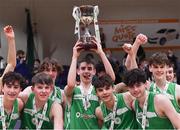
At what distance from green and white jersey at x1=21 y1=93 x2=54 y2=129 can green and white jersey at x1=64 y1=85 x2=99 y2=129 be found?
0.38m

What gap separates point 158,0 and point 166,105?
865 centimetres

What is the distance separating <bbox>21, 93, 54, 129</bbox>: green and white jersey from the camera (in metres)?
3.58

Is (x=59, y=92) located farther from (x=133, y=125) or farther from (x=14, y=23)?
(x=14, y=23)

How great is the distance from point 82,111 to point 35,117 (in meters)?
0.50

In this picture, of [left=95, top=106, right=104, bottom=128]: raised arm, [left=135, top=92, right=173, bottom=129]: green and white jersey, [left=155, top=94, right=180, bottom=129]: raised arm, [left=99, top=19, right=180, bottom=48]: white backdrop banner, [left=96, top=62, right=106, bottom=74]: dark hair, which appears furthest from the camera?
[left=99, top=19, right=180, bottom=48]: white backdrop banner

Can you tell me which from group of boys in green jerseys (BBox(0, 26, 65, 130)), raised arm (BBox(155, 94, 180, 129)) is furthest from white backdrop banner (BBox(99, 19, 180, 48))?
raised arm (BBox(155, 94, 180, 129))

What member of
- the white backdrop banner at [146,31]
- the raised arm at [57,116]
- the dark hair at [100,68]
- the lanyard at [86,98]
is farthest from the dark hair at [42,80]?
the white backdrop banner at [146,31]

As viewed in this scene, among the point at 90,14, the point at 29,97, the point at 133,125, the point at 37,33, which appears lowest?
the point at 133,125

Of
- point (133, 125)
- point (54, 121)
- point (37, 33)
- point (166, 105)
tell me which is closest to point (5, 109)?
point (54, 121)

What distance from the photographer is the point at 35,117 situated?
360 cm

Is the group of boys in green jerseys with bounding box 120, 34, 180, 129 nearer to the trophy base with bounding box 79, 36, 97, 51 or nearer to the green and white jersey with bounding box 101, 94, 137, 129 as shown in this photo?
the green and white jersey with bounding box 101, 94, 137, 129

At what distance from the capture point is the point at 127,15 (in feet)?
38.9

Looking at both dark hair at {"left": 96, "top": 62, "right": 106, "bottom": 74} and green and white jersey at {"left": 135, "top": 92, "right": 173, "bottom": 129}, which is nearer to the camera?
green and white jersey at {"left": 135, "top": 92, "right": 173, "bottom": 129}

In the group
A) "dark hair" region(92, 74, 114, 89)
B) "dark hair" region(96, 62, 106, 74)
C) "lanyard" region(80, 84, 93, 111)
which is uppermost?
"dark hair" region(96, 62, 106, 74)
